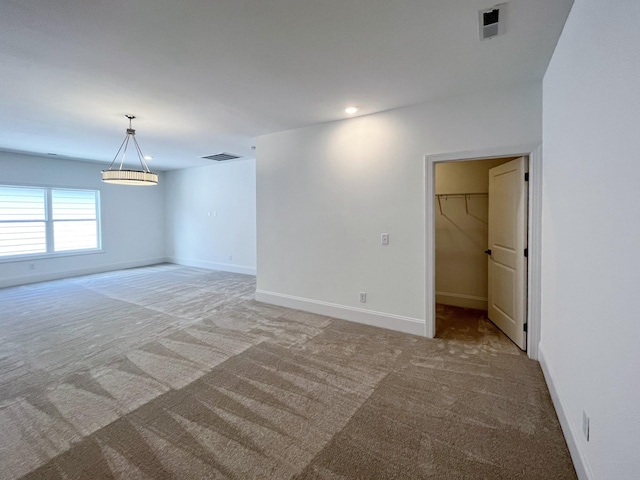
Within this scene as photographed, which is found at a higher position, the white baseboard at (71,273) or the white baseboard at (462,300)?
the white baseboard at (71,273)

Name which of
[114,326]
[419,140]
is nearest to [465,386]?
[419,140]

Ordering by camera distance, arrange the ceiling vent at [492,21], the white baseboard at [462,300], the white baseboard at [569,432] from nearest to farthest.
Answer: the white baseboard at [569,432]
the ceiling vent at [492,21]
the white baseboard at [462,300]

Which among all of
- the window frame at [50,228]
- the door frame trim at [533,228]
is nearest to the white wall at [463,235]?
the door frame trim at [533,228]

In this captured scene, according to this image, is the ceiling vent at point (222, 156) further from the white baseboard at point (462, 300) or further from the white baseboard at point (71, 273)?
the white baseboard at point (462, 300)

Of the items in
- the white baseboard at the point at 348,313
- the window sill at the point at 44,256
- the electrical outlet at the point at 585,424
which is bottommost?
the white baseboard at the point at 348,313

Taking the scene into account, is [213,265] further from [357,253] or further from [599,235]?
[599,235]

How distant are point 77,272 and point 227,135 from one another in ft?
17.9

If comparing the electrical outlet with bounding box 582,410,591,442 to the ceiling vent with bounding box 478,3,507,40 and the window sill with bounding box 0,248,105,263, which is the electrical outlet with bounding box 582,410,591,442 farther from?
the window sill with bounding box 0,248,105,263

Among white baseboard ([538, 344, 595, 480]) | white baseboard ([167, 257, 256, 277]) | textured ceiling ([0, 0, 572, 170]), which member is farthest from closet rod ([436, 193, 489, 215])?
white baseboard ([167, 257, 256, 277])

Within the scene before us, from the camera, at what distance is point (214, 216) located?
7613mm

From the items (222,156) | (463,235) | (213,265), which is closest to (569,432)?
Answer: (463,235)

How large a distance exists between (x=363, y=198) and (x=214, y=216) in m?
5.11

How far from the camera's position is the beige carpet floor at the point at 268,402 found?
5.46 feet

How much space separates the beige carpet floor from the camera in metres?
1.66
